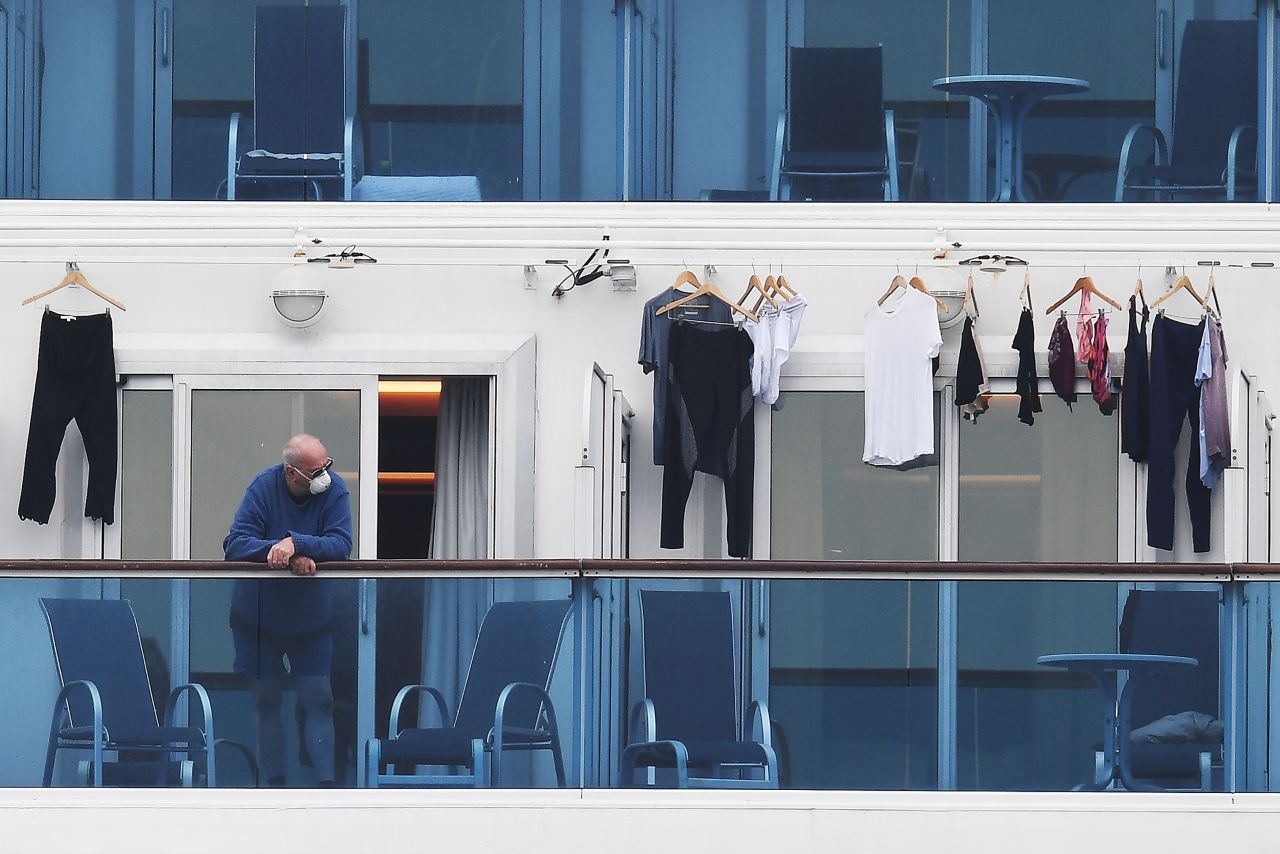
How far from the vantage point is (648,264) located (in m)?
12.6

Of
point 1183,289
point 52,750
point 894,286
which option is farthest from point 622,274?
point 52,750

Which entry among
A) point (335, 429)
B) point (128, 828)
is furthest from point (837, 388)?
point (128, 828)

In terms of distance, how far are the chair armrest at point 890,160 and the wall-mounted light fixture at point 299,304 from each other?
309cm

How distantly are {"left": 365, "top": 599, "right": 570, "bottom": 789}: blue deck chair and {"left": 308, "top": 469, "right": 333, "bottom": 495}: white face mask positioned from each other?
1202mm

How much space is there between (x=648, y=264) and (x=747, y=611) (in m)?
3.28

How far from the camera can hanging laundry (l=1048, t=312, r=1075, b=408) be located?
12.2 meters

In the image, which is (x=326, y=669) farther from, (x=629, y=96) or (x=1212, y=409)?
(x=1212, y=409)

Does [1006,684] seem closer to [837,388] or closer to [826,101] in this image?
[837,388]

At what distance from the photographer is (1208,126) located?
1288cm

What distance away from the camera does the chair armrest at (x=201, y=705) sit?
31.4ft

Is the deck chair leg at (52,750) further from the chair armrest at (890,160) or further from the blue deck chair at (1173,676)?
the chair armrest at (890,160)

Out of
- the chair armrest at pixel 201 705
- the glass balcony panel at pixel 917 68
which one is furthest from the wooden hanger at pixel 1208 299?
the chair armrest at pixel 201 705

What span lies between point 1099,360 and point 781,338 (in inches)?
64.1

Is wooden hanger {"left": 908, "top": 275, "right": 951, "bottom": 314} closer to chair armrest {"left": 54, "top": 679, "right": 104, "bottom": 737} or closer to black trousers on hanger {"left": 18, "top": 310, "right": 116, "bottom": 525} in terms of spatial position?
black trousers on hanger {"left": 18, "top": 310, "right": 116, "bottom": 525}
